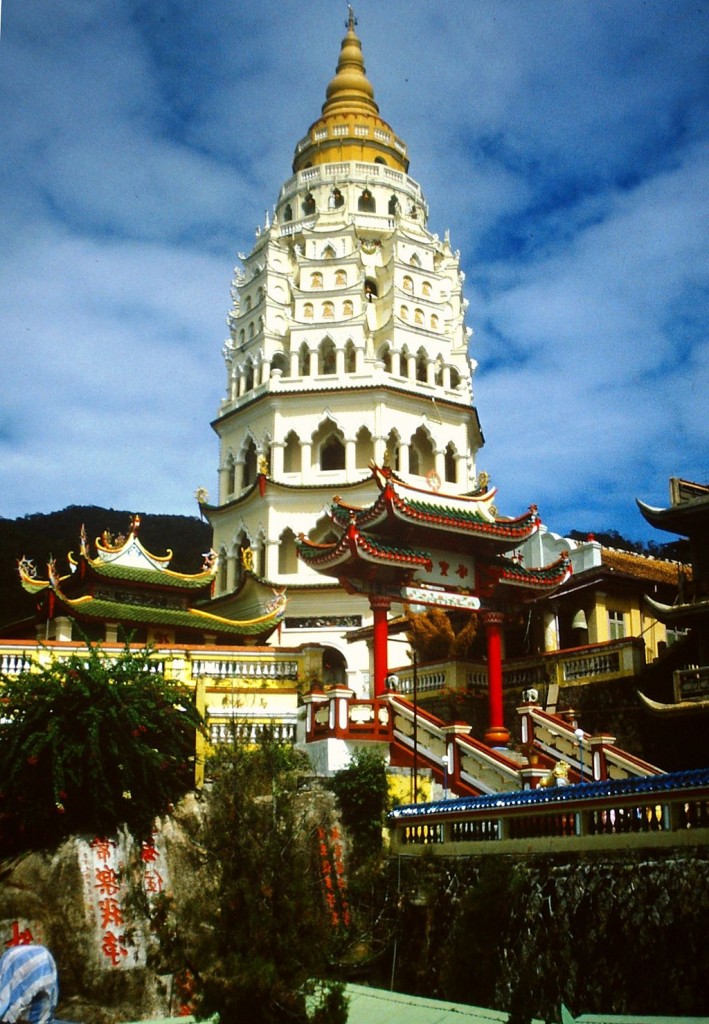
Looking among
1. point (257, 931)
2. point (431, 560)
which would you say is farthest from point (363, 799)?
point (257, 931)

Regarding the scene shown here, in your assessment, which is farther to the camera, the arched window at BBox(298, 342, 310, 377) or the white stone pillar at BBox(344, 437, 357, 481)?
the arched window at BBox(298, 342, 310, 377)

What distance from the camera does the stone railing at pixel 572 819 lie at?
12.6m

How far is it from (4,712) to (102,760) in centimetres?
172

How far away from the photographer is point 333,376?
46.5 metres

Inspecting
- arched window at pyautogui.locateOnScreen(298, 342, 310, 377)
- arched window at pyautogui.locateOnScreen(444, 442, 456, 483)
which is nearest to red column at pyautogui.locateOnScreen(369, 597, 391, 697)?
arched window at pyautogui.locateOnScreen(444, 442, 456, 483)

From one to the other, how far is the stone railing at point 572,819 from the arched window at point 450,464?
31.3m

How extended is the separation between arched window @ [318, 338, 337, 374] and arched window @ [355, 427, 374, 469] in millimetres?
3625

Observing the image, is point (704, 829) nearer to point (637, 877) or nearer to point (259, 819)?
point (637, 877)

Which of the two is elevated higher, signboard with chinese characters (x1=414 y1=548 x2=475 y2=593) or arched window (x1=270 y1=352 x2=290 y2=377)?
arched window (x1=270 y1=352 x2=290 y2=377)

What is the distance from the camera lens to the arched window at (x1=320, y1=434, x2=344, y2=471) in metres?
47.3

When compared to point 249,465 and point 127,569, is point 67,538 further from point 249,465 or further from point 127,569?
point 127,569

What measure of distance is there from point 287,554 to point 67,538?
111ft

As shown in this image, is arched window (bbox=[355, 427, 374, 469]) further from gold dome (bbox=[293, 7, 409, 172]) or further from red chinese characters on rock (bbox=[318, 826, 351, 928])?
red chinese characters on rock (bbox=[318, 826, 351, 928])

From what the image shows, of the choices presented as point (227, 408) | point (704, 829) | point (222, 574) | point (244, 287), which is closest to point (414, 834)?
point (704, 829)
